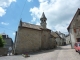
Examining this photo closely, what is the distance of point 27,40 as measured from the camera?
25531 millimetres

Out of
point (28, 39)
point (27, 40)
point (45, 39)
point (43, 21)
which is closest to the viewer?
point (27, 40)

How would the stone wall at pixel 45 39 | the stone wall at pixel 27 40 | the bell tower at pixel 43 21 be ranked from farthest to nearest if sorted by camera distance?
the bell tower at pixel 43 21
the stone wall at pixel 45 39
the stone wall at pixel 27 40

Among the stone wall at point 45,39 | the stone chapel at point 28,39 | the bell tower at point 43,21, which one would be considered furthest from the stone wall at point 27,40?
the bell tower at point 43,21

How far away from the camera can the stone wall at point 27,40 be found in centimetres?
2426

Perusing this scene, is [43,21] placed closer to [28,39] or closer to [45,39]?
[45,39]

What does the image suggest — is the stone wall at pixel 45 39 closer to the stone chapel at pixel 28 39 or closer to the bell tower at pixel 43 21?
the stone chapel at pixel 28 39

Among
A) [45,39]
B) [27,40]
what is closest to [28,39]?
[27,40]

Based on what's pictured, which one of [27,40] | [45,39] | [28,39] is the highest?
[28,39]

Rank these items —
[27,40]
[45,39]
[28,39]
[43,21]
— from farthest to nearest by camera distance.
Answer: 1. [43,21]
2. [45,39]
3. [28,39]
4. [27,40]

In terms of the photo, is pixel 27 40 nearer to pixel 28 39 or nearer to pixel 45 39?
pixel 28 39

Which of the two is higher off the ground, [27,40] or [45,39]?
[45,39]

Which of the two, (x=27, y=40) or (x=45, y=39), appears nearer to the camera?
(x=27, y=40)

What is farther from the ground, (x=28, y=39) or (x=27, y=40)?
(x=28, y=39)

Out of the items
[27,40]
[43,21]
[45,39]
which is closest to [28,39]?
[27,40]
